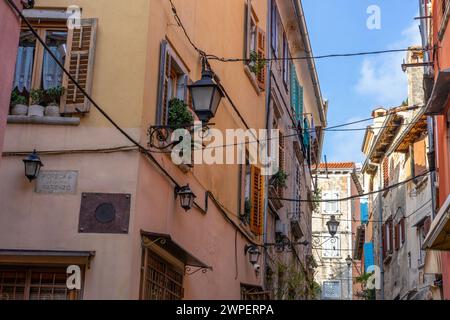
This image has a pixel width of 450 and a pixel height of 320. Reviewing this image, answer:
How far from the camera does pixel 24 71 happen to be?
10.8 meters

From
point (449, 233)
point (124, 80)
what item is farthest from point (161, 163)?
point (449, 233)

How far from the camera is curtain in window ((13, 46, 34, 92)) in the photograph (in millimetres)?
10773

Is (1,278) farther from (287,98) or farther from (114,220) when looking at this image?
(287,98)

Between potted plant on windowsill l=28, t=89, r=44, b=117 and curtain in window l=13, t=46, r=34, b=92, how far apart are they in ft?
0.72

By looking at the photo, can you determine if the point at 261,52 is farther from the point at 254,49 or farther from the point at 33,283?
the point at 33,283

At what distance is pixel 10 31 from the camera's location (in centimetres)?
841

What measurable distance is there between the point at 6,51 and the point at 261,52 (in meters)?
11.0

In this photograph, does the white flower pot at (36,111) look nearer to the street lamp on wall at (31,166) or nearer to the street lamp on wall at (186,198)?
the street lamp on wall at (31,166)

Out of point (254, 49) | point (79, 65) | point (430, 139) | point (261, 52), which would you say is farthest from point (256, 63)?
point (79, 65)

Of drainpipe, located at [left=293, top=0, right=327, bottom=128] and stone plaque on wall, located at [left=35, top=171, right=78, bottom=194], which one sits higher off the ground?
drainpipe, located at [left=293, top=0, right=327, bottom=128]

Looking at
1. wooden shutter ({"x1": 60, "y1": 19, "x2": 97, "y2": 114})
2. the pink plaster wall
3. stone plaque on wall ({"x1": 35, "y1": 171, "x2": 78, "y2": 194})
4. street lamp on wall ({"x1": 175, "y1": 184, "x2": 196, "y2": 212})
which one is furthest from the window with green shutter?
the pink plaster wall

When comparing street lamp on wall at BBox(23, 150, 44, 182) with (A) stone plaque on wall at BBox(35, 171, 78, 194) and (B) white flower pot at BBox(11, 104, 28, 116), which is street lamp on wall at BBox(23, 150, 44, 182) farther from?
(B) white flower pot at BBox(11, 104, 28, 116)

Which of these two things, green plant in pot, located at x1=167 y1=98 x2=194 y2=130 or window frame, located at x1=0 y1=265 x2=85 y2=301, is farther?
green plant in pot, located at x1=167 y1=98 x2=194 y2=130
